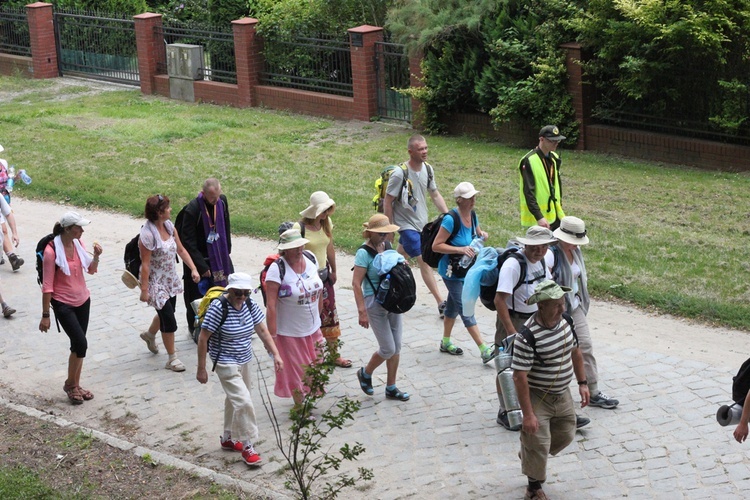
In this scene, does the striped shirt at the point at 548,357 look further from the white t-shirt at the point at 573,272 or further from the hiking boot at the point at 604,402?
the hiking boot at the point at 604,402

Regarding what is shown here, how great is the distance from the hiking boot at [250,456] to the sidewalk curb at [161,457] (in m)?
A: 0.21

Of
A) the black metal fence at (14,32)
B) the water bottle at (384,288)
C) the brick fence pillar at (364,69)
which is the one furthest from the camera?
the black metal fence at (14,32)

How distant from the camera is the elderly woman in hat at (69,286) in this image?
8.68m

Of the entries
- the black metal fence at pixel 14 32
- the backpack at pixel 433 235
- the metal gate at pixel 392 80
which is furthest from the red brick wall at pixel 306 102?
the backpack at pixel 433 235

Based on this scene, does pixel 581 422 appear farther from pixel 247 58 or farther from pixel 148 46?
pixel 148 46

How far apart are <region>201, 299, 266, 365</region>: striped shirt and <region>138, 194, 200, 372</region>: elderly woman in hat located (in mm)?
1804

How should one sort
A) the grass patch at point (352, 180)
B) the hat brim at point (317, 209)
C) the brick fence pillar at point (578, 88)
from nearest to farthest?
the hat brim at point (317, 209), the grass patch at point (352, 180), the brick fence pillar at point (578, 88)

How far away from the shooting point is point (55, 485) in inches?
298

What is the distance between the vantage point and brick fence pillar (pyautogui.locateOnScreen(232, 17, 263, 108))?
72.4 ft

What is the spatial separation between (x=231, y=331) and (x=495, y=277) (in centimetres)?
199

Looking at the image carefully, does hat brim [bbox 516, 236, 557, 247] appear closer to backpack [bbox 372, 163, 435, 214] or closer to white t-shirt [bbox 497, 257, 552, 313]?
white t-shirt [bbox 497, 257, 552, 313]

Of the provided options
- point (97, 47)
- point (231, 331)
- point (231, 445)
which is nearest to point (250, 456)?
point (231, 445)

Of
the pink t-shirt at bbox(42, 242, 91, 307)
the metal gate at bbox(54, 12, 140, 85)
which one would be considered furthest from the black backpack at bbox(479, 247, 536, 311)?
the metal gate at bbox(54, 12, 140, 85)

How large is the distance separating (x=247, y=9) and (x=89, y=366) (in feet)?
56.0
